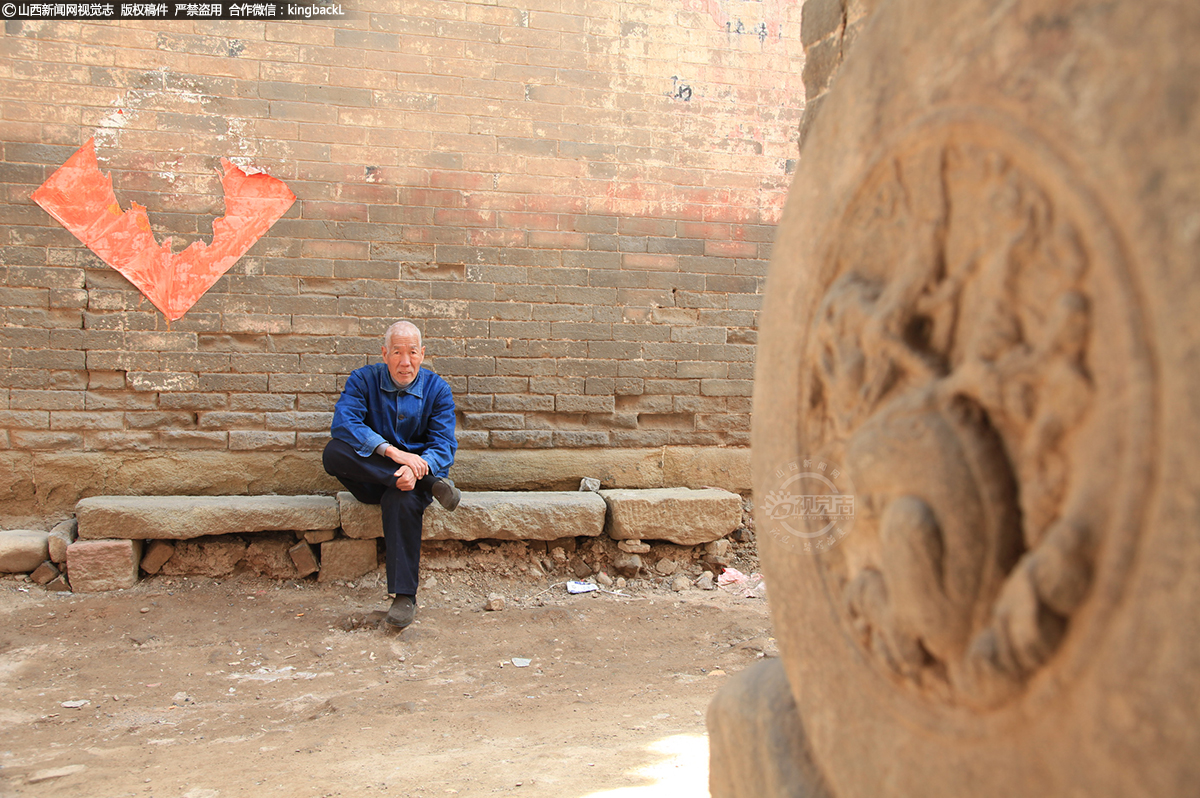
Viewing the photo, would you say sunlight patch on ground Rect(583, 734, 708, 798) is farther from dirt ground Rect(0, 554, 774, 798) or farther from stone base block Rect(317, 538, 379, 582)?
stone base block Rect(317, 538, 379, 582)

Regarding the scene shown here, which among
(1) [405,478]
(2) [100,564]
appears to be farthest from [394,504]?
(2) [100,564]

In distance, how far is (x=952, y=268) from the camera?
0.81 m

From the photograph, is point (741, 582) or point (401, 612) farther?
point (741, 582)

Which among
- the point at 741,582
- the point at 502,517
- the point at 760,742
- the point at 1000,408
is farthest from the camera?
the point at 741,582

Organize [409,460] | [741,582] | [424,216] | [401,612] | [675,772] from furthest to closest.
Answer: [741,582] < [424,216] < [409,460] < [401,612] < [675,772]

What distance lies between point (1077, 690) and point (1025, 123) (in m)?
0.48

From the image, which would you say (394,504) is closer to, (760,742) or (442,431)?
(442,431)

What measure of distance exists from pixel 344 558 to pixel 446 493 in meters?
0.84

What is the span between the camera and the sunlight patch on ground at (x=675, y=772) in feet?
7.87

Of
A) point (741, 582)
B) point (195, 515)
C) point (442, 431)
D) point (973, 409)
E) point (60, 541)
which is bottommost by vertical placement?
point (741, 582)

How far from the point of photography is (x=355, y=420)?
4.20 metres

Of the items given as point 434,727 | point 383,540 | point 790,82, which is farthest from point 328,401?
point 790,82

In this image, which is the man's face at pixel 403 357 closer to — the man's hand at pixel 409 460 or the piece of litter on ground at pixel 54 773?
the man's hand at pixel 409 460

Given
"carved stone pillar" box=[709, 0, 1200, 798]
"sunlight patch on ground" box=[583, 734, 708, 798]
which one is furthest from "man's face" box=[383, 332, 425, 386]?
"carved stone pillar" box=[709, 0, 1200, 798]
